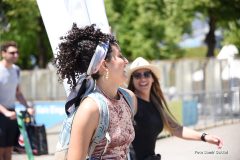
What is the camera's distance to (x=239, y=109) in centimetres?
1762

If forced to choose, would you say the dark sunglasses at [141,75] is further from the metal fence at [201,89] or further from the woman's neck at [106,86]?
the metal fence at [201,89]

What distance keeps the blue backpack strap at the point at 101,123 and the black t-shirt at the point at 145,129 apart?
1358 millimetres

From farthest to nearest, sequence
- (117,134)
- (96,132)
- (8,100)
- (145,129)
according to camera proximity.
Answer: (8,100) < (145,129) < (117,134) < (96,132)

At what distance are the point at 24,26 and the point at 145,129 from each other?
1159 inches

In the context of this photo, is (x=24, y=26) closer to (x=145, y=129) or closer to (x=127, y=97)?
(x=145, y=129)

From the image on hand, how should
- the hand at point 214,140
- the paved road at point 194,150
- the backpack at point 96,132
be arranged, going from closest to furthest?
the backpack at point 96,132 < the hand at point 214,140 < the paved road at point 194,150

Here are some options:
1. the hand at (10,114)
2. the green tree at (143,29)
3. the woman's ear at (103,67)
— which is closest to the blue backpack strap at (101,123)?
the woman's ear at (103,67)

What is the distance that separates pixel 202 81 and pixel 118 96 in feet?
62.1

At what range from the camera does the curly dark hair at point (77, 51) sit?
10.4 ft

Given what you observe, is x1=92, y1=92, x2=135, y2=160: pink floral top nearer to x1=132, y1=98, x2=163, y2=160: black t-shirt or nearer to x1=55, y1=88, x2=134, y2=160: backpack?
x1=55, y1=88, x2=134, y2=160: backpack

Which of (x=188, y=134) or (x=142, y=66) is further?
(x=142, y=66)

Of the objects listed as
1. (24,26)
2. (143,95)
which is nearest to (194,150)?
(143,95)

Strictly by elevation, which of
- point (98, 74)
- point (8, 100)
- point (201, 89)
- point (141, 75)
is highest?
point (98, 74)

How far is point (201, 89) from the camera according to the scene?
73.7 ft
